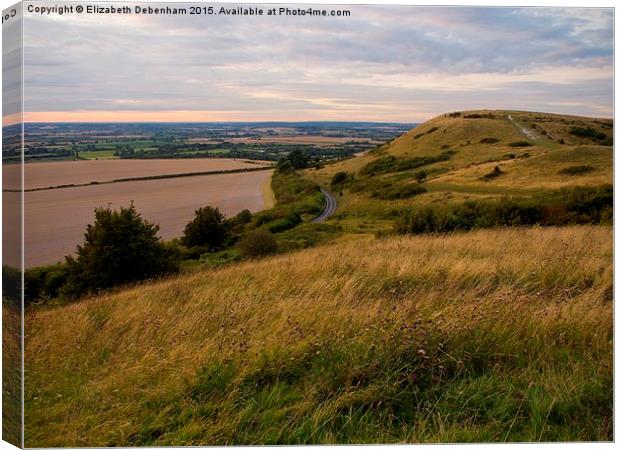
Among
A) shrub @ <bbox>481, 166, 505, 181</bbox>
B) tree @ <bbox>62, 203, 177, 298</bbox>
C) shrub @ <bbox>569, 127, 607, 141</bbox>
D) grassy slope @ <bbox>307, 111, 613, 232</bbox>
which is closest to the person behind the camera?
tree @ <bbox>62, 203, 177, 298</bbox>

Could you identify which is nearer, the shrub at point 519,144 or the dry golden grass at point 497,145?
the dry golden grass at point 497,145

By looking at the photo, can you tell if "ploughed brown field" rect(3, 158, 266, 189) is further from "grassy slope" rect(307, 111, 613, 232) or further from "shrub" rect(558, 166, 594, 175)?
"shrub" rect(558, 166, 594, 175)

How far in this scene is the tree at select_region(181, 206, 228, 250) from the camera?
607cm

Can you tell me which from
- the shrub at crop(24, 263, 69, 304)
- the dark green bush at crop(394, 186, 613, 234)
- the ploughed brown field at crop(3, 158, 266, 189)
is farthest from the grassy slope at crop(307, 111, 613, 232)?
the shrub at crop(24, 263, 69, 304)

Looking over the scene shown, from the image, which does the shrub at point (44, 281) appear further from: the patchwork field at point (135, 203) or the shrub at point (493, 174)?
the shrub at point (493, 174)

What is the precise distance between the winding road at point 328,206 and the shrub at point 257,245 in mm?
602

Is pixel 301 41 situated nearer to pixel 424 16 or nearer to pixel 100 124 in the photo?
pixel 424 16

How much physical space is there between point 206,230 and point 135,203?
709 millimetres

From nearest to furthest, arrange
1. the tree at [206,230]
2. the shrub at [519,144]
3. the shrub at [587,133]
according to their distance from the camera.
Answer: the tree at [206,230] → the shrub at [587,133] → the shrub at [519,144]

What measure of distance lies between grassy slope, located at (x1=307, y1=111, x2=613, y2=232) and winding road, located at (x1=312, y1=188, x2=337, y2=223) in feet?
0.27

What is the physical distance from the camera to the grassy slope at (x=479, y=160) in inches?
252

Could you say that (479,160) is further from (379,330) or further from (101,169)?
(101,169)

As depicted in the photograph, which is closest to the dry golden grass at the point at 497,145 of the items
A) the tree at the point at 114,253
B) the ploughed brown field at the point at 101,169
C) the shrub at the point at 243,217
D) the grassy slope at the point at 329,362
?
the shrub at the point at 243,217

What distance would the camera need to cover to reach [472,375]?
5082mm
